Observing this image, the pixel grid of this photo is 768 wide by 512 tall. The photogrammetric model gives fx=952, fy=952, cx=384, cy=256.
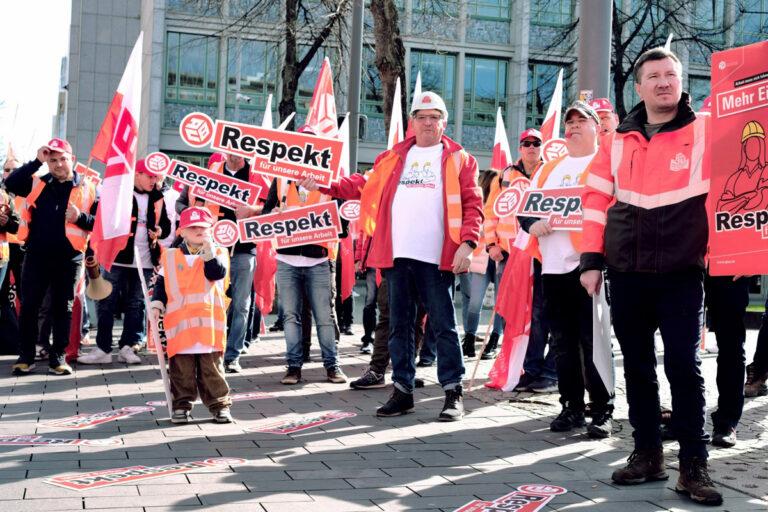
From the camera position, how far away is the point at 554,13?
3472cm

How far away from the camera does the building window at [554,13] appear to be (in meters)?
34.0

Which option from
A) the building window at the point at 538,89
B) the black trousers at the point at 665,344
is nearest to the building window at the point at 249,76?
the building window at the point at 538,89

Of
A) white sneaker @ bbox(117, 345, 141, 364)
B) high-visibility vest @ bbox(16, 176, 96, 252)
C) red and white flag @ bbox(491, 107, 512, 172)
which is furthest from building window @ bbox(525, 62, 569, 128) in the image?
high-visibility vest @ bbox(16, 176, 96, 252)

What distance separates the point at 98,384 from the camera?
26.2ft

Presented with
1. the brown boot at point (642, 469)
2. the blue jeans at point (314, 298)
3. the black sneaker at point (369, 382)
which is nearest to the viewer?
the brown boot at point (642, 469)

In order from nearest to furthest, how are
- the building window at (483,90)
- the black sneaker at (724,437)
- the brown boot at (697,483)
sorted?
1. the brown boot at (697,483)
2. the black sneaker at (724,437)
3. the building window at (483,90)

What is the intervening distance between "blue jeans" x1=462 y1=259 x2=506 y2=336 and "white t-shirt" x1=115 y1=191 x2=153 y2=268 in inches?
138

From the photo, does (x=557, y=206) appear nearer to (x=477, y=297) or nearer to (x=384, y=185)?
(x=384, y=185)

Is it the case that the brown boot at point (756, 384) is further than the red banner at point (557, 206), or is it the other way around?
the brown boot at point (756, 384)

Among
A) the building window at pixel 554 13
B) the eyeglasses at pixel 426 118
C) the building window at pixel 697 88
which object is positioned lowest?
the eyeglasses at pixel 426 118

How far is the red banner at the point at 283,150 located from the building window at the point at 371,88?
2206cm

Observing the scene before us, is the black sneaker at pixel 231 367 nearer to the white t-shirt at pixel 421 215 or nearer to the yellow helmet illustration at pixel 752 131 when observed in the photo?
the white t-shirt at pixel 421 215

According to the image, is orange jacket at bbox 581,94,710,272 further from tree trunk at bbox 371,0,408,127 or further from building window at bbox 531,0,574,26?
building window at bbox 531,0,574,26

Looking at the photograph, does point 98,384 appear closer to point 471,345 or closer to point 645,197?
point 471,345
